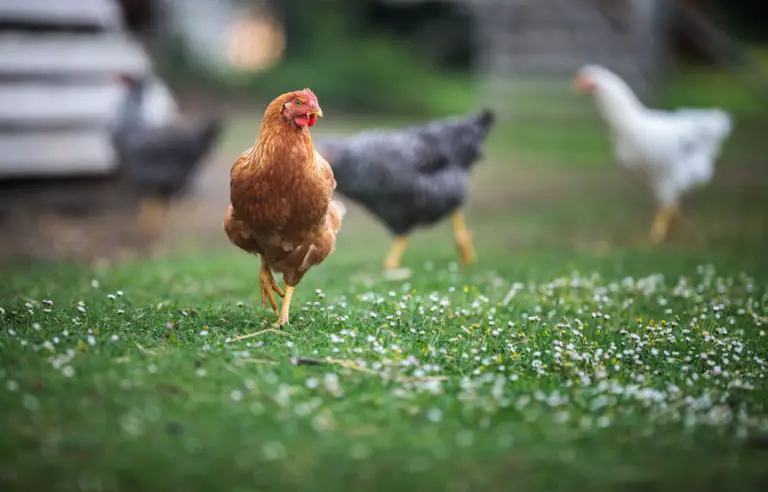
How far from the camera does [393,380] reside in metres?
4.46

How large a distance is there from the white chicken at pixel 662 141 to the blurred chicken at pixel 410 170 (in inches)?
75.4

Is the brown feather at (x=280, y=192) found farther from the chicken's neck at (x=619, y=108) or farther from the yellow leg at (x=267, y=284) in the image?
the chicken's neck at (x=619, y=108)

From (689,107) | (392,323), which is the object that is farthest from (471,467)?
(689,107)

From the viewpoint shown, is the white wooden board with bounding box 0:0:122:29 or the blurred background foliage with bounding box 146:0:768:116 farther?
the blurred background foliage with bounding box 146:0:768:116

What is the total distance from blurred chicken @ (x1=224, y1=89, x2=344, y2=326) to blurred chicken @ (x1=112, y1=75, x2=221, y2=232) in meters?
4.80

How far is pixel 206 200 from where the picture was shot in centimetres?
1227

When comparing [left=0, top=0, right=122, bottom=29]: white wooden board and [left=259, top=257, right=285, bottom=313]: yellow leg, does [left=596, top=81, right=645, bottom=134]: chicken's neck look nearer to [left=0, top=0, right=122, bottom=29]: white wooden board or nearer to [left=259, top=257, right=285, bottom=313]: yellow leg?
[left=259, top=257, right=285, bottom=313]: yellow leg

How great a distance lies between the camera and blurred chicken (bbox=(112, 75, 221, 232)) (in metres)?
9.88

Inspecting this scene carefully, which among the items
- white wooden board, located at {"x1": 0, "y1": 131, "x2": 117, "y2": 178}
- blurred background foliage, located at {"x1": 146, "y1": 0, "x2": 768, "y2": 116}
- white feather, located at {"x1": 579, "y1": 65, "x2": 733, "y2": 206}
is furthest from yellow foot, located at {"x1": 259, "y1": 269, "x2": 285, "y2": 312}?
blurred background foliage, located at {"x1": 146, "y1": 0, "x2": 768, "y2": 116}

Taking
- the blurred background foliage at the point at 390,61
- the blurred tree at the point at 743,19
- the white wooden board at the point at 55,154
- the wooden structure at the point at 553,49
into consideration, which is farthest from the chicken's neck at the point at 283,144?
the blurred tree at the point at 743,19

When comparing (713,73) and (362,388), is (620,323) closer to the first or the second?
(362,388)

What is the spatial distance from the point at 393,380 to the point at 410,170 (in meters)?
3.72

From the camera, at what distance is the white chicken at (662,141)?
930 centimetres

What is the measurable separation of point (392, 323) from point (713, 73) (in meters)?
22.2
